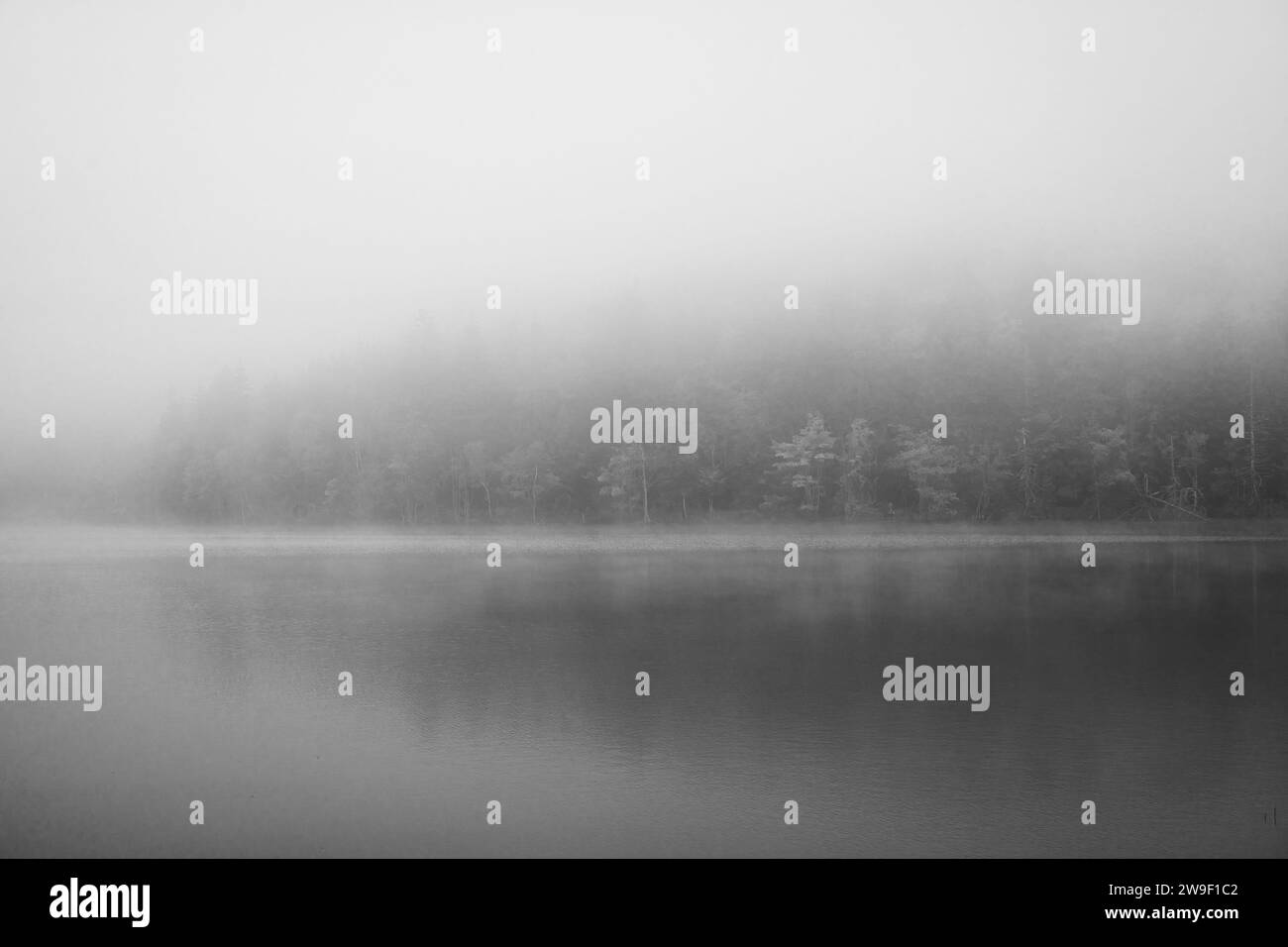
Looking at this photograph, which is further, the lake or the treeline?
the treeline

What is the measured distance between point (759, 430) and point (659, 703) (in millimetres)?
12259

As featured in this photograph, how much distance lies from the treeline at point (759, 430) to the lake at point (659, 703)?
1.46 meters

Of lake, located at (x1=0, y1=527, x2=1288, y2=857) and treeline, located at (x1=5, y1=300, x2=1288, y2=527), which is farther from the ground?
treeline, located at (x1=5, y1=300, x2=1288, y2=527)

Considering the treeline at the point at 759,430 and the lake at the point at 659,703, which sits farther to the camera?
the treeline at the point at 759,430

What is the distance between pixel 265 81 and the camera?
22.2 m

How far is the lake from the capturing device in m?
9.96

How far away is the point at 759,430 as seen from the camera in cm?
2467

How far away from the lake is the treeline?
146 centimetres

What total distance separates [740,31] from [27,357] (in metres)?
22.1

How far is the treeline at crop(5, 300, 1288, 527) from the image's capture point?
2403cm

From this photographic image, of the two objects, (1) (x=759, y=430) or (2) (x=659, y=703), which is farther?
(1) (x=759, y=430)

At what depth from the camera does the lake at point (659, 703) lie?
9.96m

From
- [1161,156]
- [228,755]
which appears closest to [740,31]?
[1161,156]
